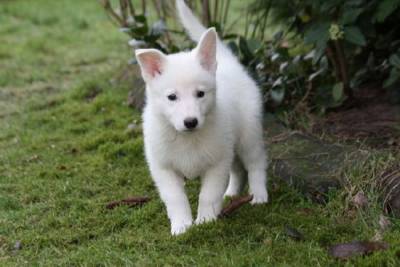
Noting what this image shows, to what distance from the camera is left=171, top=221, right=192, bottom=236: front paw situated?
425cm

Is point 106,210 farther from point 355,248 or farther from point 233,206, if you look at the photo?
point 355,248

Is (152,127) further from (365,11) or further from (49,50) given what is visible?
(49,50)

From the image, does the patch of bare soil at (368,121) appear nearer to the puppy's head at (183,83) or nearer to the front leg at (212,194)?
the front leg at (212,194)

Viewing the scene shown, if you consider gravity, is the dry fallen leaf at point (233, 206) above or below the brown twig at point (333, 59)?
above

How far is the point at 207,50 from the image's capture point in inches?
168

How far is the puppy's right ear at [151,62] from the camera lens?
4.17 m

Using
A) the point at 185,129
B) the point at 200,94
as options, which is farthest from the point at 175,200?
the point at 200,94

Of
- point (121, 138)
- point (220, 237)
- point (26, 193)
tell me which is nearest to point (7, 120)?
point (121, 138)

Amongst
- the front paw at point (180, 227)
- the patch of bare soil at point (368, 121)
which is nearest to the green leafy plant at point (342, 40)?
the patch of bare soil at point (368, 121)

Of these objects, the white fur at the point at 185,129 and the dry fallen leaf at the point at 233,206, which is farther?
the dry fallen leaf at the point at 233,206

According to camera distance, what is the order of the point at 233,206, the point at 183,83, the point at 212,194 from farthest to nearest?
the point at 233,206 < the point at 212,194 < the point at 183,83

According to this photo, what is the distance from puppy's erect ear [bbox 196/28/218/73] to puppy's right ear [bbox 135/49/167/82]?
8.3 inches

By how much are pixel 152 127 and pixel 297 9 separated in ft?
8.04

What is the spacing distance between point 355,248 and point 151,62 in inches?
59.7
